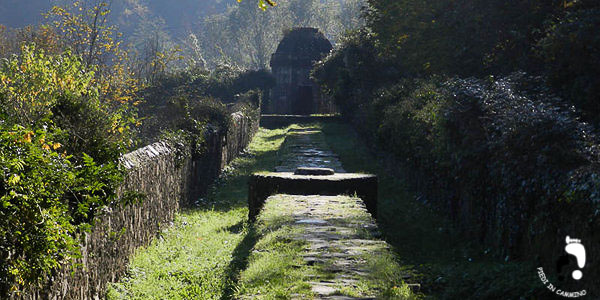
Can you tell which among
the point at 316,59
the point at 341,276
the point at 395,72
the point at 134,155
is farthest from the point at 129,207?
the point at 316,59

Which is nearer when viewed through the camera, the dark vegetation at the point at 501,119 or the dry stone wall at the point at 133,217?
the dry stone wall at the point at 133,217

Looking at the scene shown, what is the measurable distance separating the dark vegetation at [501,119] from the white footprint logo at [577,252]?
9 centimetres

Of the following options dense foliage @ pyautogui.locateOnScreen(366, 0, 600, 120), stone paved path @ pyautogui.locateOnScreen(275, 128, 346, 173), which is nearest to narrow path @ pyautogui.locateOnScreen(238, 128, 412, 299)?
stone paved path @ pyautogui.locateOnScreen(275, 128, 346, 173)

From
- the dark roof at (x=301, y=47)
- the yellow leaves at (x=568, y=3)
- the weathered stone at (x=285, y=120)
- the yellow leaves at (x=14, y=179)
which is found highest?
the dark roof at (x=301, y=47)

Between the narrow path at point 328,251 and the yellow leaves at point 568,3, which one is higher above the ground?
the yellow leaves at point 568,3

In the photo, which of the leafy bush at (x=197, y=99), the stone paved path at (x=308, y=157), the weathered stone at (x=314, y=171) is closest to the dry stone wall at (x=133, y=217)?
the leafy bush at (x=197, y=99)

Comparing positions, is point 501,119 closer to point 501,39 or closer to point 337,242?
point 337,242

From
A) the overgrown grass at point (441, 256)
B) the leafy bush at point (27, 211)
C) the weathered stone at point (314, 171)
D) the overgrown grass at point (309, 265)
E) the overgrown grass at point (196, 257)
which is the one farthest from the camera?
the weathered stone at point (314, 171)

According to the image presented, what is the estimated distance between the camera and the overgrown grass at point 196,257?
7301 mm

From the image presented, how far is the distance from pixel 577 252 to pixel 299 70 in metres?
42.5

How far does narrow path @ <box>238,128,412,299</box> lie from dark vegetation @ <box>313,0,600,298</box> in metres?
1.22

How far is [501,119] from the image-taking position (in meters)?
8.45

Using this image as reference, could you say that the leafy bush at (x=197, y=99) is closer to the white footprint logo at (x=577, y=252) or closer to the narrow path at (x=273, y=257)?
the narrow path at (x=273, y=257)

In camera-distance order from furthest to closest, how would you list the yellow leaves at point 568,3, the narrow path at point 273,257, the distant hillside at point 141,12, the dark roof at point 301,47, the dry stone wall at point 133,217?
the distant hillside at point 141,12 → the dark roof at point 301,47 → the yellow leaves at point 568,3 → the dry stone wall at point 133,217 → the narrow path at point 273,257
